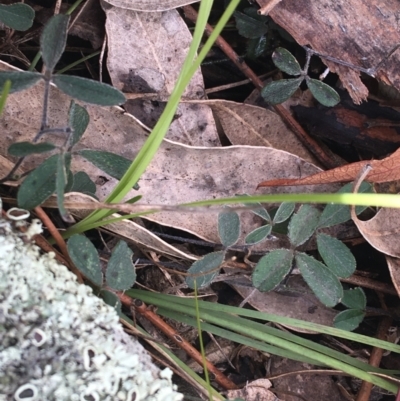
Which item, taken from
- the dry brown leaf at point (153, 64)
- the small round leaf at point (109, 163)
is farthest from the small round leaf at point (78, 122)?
the dry brown leaf at point (153, 64)

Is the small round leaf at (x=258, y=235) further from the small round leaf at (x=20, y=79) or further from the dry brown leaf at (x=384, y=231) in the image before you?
the small round leaf at (x=20, y=79)

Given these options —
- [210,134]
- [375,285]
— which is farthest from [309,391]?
[210,134]

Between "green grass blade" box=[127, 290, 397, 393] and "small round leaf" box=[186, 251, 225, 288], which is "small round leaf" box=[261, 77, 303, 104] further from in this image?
"green grass blade" box=[127, 290, 397, 393]

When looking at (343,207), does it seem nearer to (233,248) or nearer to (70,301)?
(233,248)

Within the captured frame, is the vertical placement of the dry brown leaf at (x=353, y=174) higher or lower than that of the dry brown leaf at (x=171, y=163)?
higher

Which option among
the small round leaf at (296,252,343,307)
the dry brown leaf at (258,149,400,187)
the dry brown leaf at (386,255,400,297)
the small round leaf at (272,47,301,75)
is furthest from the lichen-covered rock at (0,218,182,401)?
the small round leaf at (272,47,301,75)

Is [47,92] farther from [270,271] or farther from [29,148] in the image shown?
[270,271]

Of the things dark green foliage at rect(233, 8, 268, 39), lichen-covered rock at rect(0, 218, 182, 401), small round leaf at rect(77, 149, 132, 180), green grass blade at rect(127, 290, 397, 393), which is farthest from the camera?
dark green foliage at rect(233, 8, 268, 39)
